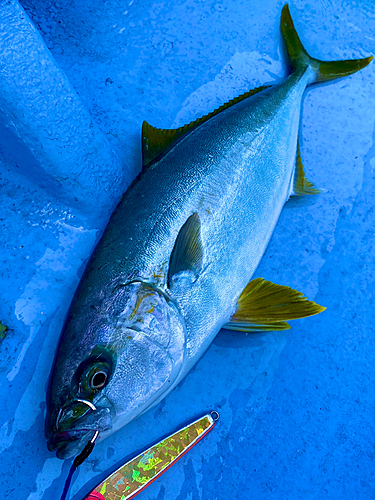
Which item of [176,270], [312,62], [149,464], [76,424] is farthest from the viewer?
[312,62]

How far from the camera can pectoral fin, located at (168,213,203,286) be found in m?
1.26

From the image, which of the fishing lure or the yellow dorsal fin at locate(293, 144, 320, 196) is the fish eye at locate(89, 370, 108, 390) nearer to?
the fishing lure

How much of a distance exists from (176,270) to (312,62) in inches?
54.0

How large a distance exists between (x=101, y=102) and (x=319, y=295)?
53.9 inches

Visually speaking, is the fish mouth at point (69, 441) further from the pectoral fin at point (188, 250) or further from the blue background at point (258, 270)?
the pectoral fin at point (188, 250)

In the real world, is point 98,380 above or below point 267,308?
above

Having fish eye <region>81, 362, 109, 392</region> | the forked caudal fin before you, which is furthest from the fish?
the forked caudal fin

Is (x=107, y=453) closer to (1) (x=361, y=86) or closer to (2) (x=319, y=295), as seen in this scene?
(2) (x=319, y=295)

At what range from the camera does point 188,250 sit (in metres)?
1.29

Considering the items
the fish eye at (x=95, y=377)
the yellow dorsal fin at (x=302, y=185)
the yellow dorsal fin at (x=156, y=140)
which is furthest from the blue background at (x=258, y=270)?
the fish eye at (x=95, y=377)

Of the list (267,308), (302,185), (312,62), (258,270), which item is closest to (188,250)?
(267,308)

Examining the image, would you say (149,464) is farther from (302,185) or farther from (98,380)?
(302,185)

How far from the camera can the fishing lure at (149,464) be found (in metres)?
1.33

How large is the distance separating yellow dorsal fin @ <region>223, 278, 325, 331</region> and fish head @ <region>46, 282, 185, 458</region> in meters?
0.35
